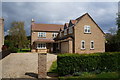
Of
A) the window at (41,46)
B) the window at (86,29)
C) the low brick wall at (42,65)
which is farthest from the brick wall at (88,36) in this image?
the low brick wall at (42,65)

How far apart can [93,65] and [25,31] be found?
36272 mm

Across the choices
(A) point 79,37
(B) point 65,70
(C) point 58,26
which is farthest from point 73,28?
(B) point 65,70

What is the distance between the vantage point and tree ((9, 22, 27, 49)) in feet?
132

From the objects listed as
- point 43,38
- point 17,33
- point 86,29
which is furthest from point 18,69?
point 17,33

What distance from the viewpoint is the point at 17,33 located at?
133 feet

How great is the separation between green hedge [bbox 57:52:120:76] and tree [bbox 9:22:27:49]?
34.0 metres

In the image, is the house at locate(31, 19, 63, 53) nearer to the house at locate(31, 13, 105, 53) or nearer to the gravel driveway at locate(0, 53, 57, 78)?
the house at locate(31, 13, 105, 53)

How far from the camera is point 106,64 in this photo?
10305mm

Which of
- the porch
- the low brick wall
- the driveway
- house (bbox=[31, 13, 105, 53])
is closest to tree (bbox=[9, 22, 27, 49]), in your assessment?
the porch

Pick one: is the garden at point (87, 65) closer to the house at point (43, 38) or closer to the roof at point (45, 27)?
the house at point (43, 38)

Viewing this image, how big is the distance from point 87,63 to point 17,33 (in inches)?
1387

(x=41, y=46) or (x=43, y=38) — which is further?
(x=43, y=38)

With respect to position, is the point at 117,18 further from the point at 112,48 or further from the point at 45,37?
the point at 45,37

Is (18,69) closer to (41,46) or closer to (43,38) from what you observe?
(41,46)
